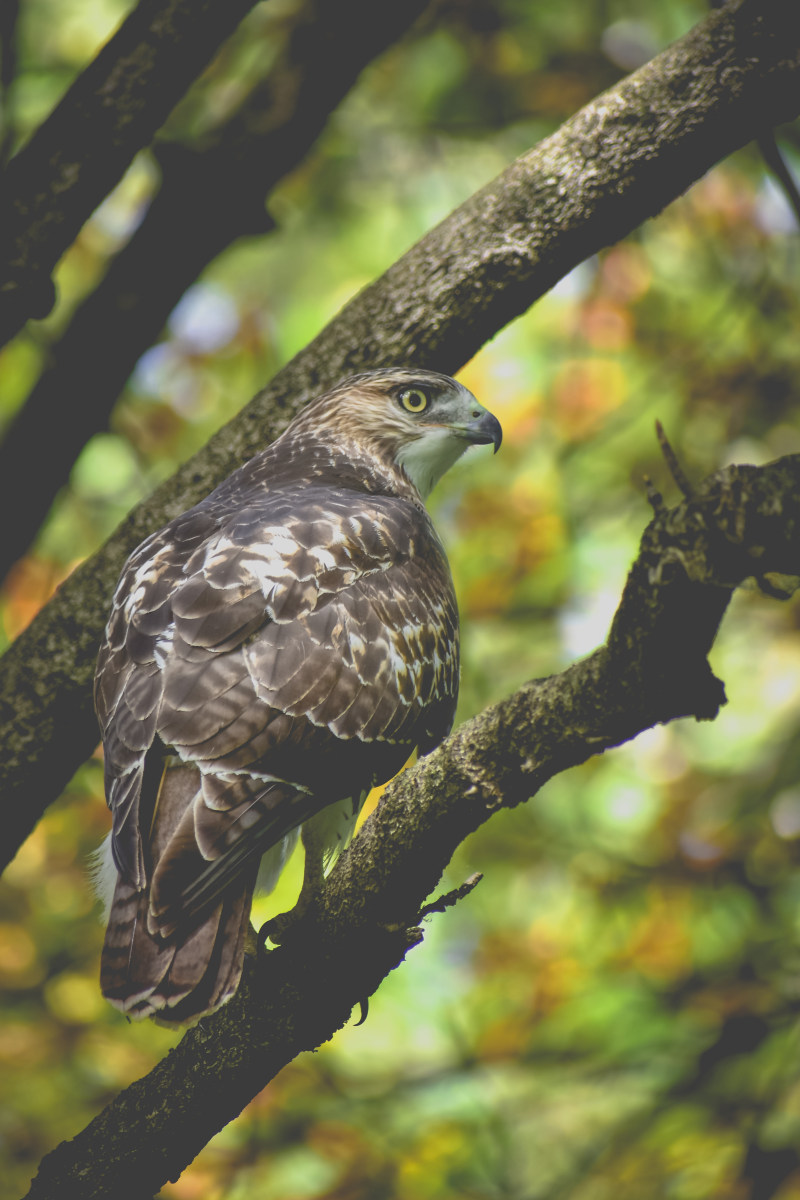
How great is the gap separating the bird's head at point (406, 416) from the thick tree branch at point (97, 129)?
1.06 meters

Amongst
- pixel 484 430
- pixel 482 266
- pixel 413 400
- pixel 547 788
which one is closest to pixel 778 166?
pixel 482 266

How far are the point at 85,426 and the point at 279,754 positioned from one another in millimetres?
2487

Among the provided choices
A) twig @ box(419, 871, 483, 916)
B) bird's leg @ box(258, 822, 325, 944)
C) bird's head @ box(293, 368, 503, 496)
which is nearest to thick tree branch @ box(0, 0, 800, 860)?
bird's head @ box(293, 368, 503, 496)

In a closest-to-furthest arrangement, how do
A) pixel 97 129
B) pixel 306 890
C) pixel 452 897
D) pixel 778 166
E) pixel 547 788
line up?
pixel 452 897 → pixel 306 890 → pixel 97 129 → pixel 778 166 → pixel 547 788

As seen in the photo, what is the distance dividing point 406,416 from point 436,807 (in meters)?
2.31

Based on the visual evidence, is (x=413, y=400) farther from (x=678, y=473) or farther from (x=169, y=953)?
(x=678, y=473)

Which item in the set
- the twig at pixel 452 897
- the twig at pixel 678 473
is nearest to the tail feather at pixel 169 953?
the twig at pixel 452 897

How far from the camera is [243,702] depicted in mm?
2834

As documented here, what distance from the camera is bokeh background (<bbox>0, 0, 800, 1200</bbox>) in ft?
16.9

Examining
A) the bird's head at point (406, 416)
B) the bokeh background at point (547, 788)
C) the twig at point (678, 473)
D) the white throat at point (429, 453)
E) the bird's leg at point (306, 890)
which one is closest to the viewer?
the twig at point (678, 473)

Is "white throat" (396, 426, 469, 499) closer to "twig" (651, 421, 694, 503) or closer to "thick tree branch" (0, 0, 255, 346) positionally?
"thick tree branch" (0, 0, 255, 346)

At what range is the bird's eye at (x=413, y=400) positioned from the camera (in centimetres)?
432

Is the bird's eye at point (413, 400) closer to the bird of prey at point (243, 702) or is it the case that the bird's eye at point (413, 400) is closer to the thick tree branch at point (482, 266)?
the thick tree branch at point (482, 266)

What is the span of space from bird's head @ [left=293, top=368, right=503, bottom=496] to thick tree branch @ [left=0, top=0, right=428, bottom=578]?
96cm
